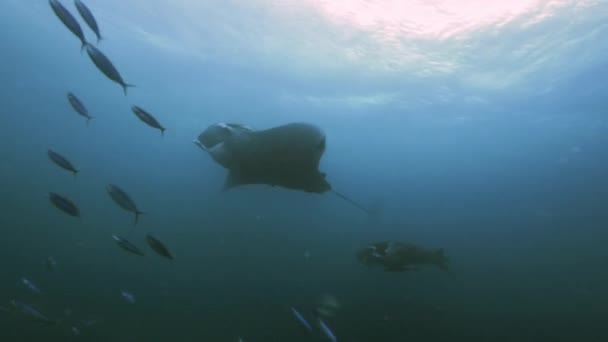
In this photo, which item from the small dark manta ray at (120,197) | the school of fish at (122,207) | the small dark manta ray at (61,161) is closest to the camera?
the school of fish at (122,207)

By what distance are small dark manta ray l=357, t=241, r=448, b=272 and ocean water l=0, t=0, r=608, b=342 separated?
6.46 m

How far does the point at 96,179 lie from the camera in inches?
1304

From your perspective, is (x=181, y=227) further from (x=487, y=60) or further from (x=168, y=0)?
(x=487, y=60)

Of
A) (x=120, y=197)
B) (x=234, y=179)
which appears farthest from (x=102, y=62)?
(x=234, y=179)

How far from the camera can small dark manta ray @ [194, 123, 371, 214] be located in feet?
17.4

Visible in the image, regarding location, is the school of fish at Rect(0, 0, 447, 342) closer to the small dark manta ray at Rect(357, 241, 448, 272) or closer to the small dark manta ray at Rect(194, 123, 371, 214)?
the small dark manta ray at Rect(357, 241, 448, 272)

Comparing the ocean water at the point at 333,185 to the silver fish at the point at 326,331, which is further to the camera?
the ocean water at the point at 333,185

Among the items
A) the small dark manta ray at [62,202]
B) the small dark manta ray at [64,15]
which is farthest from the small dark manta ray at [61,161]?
the small dark manta ray at [64,15]

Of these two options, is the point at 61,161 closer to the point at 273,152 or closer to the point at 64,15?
the point at 64,15

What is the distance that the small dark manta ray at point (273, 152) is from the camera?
5.29m

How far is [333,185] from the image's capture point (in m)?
15.7

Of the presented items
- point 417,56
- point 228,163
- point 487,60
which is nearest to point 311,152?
point 228,163

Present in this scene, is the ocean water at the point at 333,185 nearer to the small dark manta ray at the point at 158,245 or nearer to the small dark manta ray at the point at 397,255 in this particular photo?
the small dark manta ray at the point at 397,255

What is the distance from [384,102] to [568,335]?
52.7 ft
